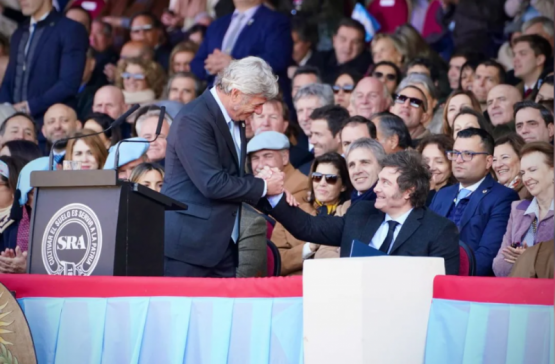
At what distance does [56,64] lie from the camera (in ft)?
28.6

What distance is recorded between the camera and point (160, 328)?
11.4 feet

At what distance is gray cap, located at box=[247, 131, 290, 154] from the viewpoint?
6629 mm

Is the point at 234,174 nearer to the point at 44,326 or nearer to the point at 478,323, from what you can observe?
the point at 44,326

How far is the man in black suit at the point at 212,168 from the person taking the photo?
4312 mm

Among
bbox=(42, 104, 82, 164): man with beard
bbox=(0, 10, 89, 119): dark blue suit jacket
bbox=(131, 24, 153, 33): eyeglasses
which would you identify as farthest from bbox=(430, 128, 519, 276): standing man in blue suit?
bbox=(131, 24, 153, 33): eyeglasses

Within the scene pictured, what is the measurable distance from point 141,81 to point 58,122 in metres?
1.04

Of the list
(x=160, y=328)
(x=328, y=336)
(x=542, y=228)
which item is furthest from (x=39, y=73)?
(x=328, y=336)

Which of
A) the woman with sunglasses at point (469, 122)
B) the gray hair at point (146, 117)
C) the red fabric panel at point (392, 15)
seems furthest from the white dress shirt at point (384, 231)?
the red fabric panel at point (392, 15)

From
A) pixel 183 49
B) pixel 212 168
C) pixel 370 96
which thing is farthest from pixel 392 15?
pixel 212 168

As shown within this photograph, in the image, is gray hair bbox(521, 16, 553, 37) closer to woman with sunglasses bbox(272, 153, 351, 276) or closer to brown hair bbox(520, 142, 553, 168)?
brown hair bbox(520, 142, 553, 168)

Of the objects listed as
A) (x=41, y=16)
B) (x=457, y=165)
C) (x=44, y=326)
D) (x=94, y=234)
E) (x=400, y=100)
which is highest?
(x=41, y=16)

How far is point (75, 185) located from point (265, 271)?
69.7 inches

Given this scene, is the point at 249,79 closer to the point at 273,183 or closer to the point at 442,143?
the point at 273,183

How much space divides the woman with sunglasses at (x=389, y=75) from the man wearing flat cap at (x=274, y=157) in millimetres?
1740
